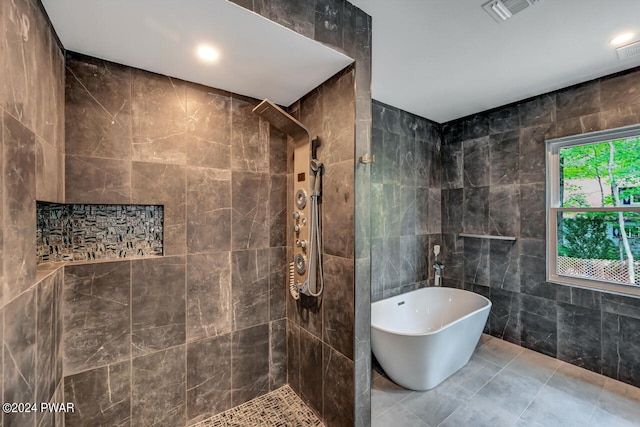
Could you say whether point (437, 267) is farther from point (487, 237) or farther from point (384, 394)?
point (384, 394)

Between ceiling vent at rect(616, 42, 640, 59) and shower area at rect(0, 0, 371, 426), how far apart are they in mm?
1973

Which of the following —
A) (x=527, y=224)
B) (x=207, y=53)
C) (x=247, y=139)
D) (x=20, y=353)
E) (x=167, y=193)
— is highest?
(x=207, y=53)

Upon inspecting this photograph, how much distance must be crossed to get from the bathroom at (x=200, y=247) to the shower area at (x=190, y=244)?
10mm

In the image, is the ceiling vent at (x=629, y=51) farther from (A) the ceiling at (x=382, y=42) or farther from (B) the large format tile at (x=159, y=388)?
(B) the large format tile at (x=159, y=388)

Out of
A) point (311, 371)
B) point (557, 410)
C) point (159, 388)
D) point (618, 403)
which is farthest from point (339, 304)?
point (618, 403)

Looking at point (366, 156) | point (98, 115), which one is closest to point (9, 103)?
point (98, 115)

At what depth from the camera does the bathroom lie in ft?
3.54

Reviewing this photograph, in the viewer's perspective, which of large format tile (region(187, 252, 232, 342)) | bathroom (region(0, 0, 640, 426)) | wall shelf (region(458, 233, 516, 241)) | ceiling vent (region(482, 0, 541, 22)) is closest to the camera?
bathroom (region(0, 0, 640, 426))

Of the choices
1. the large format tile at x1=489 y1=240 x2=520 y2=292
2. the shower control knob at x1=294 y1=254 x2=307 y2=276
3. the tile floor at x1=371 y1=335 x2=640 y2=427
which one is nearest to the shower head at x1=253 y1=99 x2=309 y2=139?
the shower control knob at x1=294 y1=254 x2=307 y2=276

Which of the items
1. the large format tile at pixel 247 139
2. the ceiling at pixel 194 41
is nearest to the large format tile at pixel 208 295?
the large format tile at pixel 247 139

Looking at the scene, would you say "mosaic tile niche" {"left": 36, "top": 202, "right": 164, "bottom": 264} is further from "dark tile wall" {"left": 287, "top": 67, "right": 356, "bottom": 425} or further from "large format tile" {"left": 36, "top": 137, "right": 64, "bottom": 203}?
"dark tile wall" {"left": 287, "top": 67, "right": 356, "bottom": 425}

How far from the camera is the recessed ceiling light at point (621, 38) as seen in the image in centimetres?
175

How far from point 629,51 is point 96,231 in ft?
13.2

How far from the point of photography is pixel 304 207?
1982 mm
